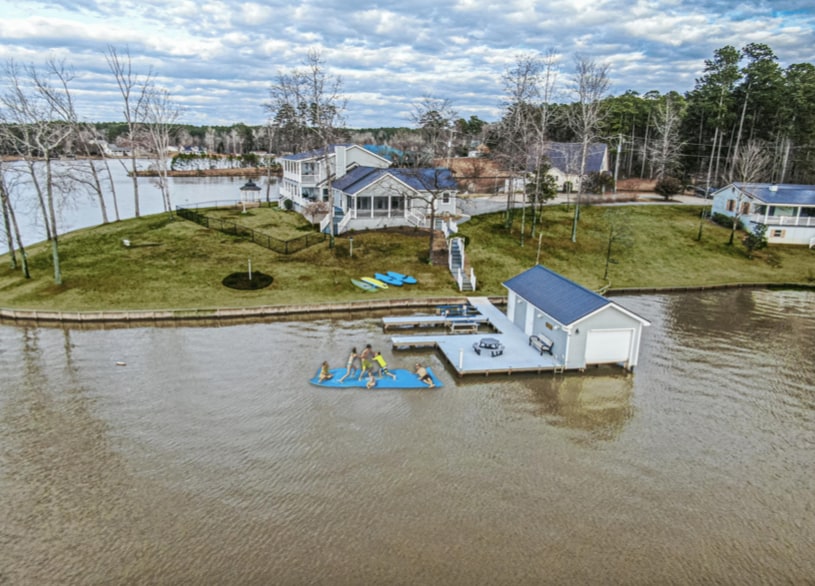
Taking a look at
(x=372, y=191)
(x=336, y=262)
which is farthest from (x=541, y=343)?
(x=372, y=191)

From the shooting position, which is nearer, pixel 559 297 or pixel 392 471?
pixel 392 471

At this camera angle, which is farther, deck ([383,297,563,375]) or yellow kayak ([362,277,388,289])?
yellow kayak ([362,277,388,289])

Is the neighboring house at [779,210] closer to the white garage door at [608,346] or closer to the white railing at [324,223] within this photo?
the white garage door at [608,346]

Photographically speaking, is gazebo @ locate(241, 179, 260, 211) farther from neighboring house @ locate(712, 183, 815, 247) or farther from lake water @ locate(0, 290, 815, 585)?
neighboring house @ locate(712, 183, 815, 247)

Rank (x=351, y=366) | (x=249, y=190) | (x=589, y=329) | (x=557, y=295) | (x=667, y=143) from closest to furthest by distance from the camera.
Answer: (x=351, y=366) → (x=589, y=329) → (x=557, y=295) → (x=249, y=190) → (x=667, y=143)

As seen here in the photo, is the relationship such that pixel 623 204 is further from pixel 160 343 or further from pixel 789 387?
pixel 160 343

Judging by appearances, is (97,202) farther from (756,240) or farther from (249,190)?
(756,240)

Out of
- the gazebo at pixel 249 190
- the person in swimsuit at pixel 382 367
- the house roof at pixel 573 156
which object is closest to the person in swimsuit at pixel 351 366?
the person in swimsuit at pixel 382 367

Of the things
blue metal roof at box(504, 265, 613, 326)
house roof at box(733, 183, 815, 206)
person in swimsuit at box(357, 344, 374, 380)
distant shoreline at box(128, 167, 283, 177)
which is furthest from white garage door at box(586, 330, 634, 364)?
distant shoreline at box(128, 167, 283, 177)
